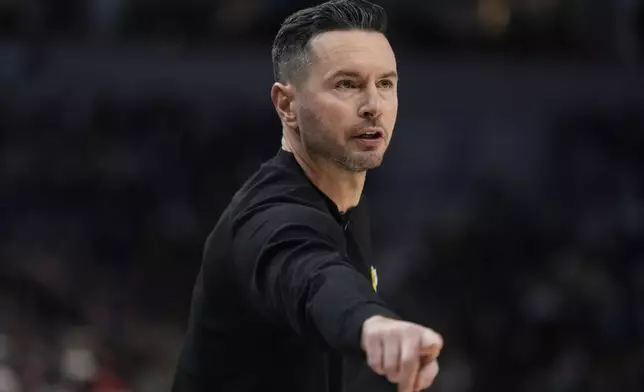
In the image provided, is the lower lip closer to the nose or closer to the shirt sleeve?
the nose

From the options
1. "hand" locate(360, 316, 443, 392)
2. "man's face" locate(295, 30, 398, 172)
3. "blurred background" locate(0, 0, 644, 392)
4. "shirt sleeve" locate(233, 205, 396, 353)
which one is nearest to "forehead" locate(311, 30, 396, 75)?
"man's face" locate(295, 30, 398, 172)

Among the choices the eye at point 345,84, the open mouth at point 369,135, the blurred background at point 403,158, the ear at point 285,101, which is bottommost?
the blurred background at point 403,158

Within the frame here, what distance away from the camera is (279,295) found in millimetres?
2047

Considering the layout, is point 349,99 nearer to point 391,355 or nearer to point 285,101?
point 285,101

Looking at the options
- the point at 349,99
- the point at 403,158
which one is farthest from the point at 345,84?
the point at 403,158

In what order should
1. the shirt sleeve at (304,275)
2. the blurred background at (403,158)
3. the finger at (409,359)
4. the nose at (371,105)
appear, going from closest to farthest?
the finger at (409,359) → the shirt sleeve at (304,275) → the nose at (371,105) → the blurred background at (403,158)

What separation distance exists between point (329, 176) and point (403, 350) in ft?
2.75

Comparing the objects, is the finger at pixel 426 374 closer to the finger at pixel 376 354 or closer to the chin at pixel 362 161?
the finger at pixel 376 354

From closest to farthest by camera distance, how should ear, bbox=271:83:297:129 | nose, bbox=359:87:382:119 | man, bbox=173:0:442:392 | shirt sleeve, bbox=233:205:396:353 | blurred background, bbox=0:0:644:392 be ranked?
1. shirt sleeve, bbox=233:205:396:353
2. man, bbox=173:0:442:392
3. nose, bbox=359:87:382:119
4. ear, bbox=271:83:297:129
5. blurred background, bbox=0:0:644:392

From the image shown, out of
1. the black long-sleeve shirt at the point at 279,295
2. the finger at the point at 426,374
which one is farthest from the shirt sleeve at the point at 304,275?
the finger at the point at 426,374

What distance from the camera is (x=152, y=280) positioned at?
340 inches

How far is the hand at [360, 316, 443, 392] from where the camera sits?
1.73m

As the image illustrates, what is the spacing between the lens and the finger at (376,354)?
175cm

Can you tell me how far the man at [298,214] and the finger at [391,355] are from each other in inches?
11.3
